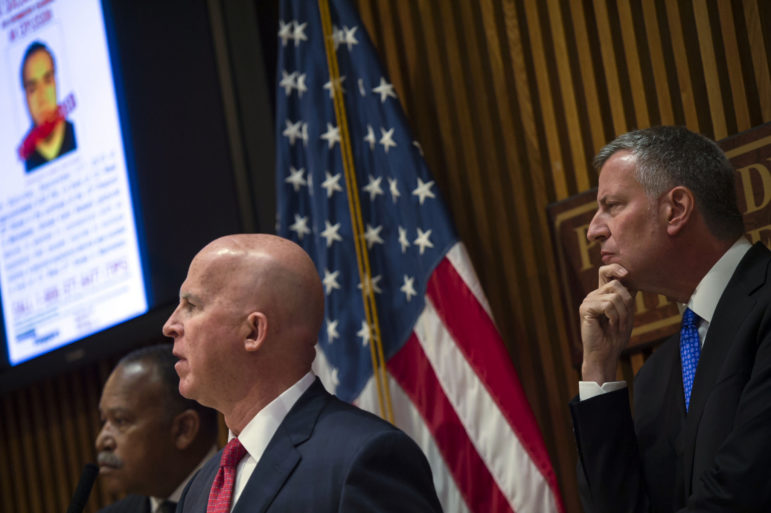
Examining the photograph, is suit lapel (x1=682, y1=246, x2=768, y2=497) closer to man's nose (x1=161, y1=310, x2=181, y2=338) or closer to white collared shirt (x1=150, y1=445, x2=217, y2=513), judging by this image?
man's nose (x1=161, y1=310, x2=181, y2=338)

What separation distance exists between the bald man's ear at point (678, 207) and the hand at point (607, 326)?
16 centimetres

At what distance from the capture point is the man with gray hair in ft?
7.38

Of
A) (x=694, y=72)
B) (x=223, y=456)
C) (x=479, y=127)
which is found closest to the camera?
(x=223, y=456)

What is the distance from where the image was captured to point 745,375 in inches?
88.4

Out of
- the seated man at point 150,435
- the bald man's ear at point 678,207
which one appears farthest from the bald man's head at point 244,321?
the seated man at point 150,435

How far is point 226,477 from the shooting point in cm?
244

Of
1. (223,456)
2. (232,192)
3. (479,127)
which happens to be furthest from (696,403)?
(232,192)

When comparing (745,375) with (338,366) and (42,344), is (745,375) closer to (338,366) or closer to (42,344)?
(338,366)

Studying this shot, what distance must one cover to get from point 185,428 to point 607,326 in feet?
5.73

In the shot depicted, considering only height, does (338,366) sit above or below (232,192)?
below

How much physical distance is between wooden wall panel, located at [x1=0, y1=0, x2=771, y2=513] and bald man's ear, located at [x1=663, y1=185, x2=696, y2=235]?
87 cm

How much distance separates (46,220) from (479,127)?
1.97 m

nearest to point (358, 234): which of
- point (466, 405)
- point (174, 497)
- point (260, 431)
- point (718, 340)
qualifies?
point (466, 405)

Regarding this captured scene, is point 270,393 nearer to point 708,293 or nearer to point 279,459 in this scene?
point 279,459
